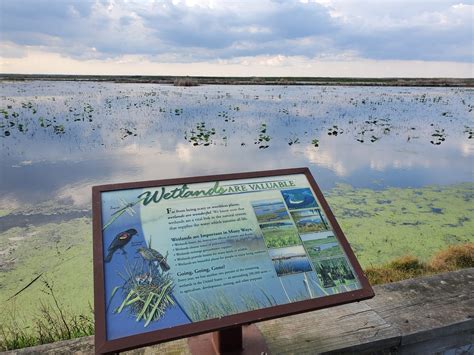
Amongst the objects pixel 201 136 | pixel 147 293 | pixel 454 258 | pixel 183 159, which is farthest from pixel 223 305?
pixel 201 136

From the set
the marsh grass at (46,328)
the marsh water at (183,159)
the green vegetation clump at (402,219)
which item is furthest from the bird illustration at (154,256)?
the green vegetation clump at (402,219)

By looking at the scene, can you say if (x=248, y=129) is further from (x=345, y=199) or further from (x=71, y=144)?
(x=345, y=199)

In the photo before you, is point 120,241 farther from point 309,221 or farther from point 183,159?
point 183,159

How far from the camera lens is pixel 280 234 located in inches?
69.2

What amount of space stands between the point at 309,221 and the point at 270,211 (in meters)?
0.19

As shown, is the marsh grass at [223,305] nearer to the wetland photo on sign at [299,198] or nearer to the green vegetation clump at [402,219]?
the wetland photo on sign at [299,198]

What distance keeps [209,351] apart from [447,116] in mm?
20311

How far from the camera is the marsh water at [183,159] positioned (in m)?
5.11

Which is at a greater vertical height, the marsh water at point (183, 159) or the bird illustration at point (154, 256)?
the bird illustration at point (154, 256)

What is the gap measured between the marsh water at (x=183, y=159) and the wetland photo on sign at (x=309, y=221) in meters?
2.79

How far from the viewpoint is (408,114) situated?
64.7 feet

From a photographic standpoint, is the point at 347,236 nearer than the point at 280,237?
No

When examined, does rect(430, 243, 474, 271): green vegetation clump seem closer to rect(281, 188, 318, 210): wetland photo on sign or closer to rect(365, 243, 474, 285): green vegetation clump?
rect(365, 243, 474, 285): green vegetation clump

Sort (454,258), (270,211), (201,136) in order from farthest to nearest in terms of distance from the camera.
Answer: (201,136)
(454,258)
(270,211)
